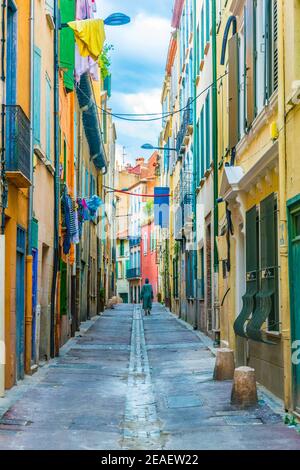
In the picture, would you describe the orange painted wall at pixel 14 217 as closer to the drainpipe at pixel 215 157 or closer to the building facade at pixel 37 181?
the building facade at pixel 37 181

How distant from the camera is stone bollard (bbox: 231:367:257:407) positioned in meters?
10.3

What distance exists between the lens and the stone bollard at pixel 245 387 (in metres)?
10.3

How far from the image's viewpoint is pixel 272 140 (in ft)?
36.7

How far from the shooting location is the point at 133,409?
35.6 ft

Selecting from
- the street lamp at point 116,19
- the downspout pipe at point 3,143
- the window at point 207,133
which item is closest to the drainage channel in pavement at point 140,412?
the downspout pipe at point 3,143

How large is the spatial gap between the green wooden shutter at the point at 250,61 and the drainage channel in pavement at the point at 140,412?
4539 millimetres

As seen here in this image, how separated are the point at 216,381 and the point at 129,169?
75.6 metres

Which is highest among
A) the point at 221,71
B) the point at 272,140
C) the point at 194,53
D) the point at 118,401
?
the point at 194,53

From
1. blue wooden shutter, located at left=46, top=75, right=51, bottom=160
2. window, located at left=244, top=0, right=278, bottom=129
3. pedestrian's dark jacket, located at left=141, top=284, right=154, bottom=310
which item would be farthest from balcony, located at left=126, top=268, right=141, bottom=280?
window, located at left=244, top=0, right=278, bottom=129

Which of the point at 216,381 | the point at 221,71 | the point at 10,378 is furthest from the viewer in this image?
the point at 221,71

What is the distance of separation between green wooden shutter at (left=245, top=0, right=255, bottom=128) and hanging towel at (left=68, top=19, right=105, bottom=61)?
15.4ft
